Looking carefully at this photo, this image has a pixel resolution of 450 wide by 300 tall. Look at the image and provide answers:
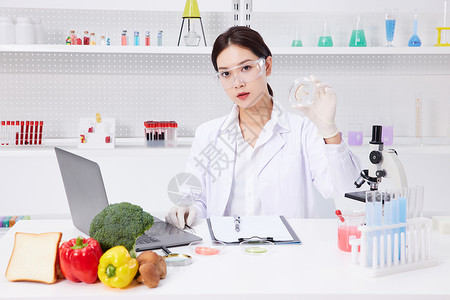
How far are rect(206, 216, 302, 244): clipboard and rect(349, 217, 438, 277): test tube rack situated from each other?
0.96 feet

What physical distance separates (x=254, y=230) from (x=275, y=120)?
710 mm

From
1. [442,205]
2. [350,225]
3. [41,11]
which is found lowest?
[442,205]

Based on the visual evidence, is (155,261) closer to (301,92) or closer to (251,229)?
(251,229)

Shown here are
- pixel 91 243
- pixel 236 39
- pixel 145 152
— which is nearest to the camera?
pixel 91 243

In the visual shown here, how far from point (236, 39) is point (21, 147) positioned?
5.83 feet

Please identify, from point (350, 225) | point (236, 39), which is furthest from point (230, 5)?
point (350, 225)

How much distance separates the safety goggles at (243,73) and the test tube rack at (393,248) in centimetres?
97

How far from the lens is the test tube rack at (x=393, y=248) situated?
1.30m

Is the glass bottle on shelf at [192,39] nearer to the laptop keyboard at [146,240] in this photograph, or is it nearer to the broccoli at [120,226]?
the laptop keyboard at [146,240]

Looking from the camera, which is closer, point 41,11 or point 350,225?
point 350,225

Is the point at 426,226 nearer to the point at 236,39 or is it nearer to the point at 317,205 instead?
the point at 317,205

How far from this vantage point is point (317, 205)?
218 centimetres

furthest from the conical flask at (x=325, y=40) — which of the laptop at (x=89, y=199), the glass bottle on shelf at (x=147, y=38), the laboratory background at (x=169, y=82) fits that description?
the laptop at (x=89, y=199)

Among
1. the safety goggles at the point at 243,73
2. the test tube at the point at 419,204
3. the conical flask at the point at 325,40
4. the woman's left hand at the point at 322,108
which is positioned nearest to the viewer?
the test tube at the point at 419,204
